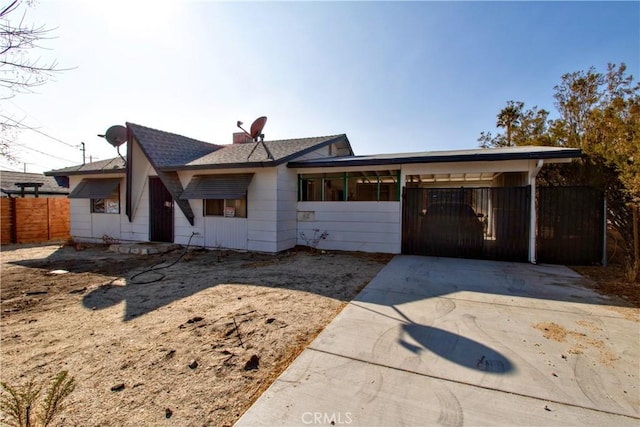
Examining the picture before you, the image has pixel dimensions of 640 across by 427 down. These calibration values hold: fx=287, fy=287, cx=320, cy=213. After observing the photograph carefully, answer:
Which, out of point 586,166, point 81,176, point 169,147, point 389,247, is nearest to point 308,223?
point 389,247

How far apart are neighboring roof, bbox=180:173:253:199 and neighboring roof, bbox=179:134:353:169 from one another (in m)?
0.44

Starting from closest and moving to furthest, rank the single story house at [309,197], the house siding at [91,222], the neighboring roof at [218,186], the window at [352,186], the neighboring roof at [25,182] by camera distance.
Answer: the single story house at [309,197]
the neighboring roof at [218,186]
the window at [352,186]
the house siding at [91,222]
the neighboring roof at [25,182]

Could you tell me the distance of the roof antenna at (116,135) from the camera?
37.1 ft

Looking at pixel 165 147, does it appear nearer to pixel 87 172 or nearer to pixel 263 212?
pixel 87 172

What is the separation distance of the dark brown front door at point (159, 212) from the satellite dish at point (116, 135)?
2.57 metres

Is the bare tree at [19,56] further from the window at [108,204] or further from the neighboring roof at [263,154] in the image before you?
the window at [108,204]

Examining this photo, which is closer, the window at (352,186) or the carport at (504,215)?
the carport at (504,215)

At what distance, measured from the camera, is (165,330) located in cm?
356

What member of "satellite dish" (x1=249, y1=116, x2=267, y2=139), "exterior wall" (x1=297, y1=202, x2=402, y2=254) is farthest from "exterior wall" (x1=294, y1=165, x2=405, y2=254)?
"satellite dish" (x1=249, y1=116, x2=267, y2=139)

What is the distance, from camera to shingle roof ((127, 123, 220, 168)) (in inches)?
383

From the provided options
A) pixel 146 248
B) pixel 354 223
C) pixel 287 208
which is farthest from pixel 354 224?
pixel 146 248

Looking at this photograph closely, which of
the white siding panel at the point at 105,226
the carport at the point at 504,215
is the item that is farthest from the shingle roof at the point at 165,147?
the carport at the point at 504,215

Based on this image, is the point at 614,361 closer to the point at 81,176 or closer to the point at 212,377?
the point at 212,377

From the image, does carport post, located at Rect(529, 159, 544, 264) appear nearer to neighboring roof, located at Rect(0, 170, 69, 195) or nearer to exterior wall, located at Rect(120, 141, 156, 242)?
exterior wall, located at Rect(120, 141, 156, 242)
